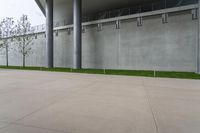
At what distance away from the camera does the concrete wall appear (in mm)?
20031

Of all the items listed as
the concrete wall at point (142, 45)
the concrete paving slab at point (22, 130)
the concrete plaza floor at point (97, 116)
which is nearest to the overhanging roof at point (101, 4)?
the concrete wall at point (142, 45)

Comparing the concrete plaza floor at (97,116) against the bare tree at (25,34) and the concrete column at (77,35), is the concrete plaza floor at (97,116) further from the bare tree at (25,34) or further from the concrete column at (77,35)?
the bare tree at (25,34)

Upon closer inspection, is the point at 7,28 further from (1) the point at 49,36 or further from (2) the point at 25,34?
(1) the point at 49,36

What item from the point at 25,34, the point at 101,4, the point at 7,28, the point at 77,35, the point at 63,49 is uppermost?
the point at 101,4

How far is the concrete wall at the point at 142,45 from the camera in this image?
20031 millimetres

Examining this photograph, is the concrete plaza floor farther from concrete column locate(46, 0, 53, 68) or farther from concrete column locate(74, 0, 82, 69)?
concrete column locate(46, 0, 53, 68)

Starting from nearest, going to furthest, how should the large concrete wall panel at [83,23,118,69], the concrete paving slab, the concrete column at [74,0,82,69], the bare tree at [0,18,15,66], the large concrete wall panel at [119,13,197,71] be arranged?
1. the concrete paving slab
2. the large concrete wall panel at [119,13,197,71]
3. the concrete column at [74,0,82,69]
4. the large concrete wall panel at [83,23,118,69]
5. the bare tree at [0,18,15,66]

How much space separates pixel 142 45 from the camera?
23203 millimetres

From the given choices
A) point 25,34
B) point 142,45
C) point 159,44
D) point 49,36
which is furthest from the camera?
point 25,34

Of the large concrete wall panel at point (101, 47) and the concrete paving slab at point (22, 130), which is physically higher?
the large concrete wall panel at point (101, 47)

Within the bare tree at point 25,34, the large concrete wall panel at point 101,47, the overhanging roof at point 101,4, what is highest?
the overhanging roof at point 101,4

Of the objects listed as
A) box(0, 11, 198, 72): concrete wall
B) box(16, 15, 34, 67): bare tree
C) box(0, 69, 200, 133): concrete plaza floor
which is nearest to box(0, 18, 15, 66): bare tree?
box(16, 15, 34, 67): bare tree

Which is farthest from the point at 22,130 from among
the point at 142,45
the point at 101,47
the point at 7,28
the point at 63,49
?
the point at 7,28

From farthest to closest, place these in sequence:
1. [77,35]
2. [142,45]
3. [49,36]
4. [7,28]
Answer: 1. [7,28]
2. [49,36]
3. [77,35]
4. [142,45]
